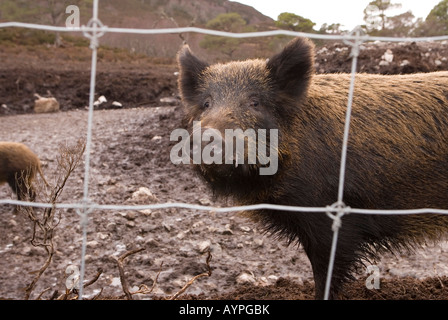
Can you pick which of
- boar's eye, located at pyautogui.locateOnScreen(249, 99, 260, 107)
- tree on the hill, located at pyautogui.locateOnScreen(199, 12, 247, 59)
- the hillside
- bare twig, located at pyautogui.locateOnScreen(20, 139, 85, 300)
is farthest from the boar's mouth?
the hillside

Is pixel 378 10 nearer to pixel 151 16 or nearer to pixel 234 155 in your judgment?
pixel 151 16

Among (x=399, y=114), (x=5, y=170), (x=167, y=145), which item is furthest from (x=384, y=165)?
(x=167, y=145)

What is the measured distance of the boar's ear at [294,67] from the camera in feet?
9.62

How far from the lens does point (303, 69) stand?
299 centimetres

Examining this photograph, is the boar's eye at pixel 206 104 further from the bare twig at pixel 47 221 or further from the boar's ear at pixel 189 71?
the bare twig at pixel 47 221

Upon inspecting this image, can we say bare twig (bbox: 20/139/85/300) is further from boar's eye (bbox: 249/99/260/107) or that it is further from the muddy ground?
boar's eye (bbox: 249/99/260/107)

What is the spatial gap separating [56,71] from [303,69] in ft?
54.9

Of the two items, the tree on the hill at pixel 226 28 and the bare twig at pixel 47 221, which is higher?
the tree on the hill at pixel 226 28

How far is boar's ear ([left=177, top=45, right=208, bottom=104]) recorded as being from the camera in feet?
11.4

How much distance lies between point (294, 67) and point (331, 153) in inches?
26.8

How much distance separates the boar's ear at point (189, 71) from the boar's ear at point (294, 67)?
64 centimetres

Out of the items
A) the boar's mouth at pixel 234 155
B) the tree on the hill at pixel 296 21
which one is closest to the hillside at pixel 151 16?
the tree on the hill at pixel 296 21
